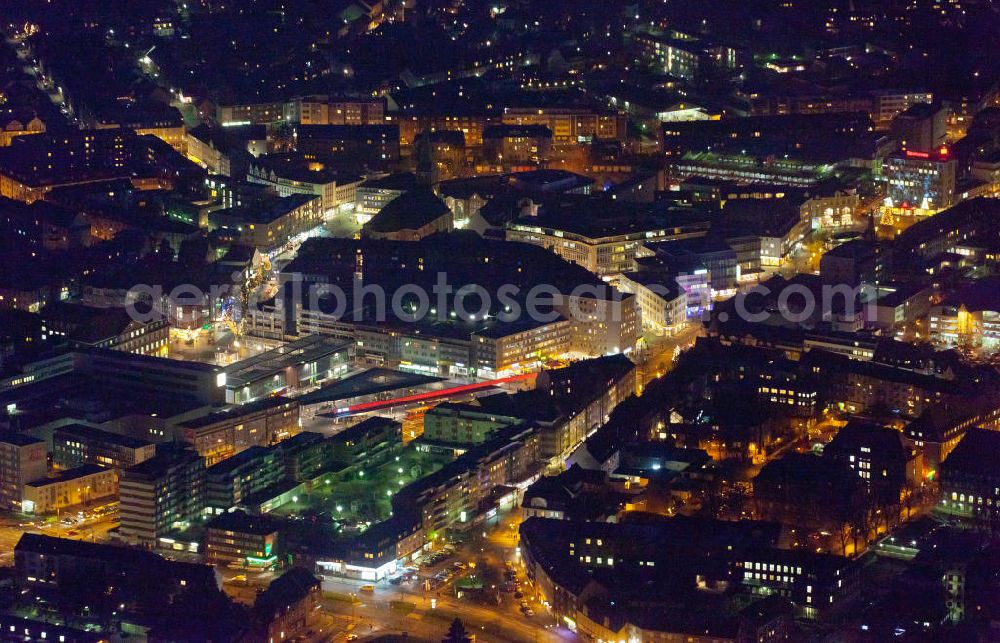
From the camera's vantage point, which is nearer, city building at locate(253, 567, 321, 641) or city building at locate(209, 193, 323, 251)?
city building at locate(253, 567, 321, 641)

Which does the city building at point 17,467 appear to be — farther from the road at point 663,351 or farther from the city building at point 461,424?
the road at point 663,351

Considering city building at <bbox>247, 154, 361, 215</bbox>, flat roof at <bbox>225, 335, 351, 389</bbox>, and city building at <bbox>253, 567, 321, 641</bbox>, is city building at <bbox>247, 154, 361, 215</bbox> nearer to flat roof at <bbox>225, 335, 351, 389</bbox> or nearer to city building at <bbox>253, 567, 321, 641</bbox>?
flat roof at <bbox>225, 335, 351, 389</bbox>

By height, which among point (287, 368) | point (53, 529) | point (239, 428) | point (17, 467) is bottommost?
point (53, 529)

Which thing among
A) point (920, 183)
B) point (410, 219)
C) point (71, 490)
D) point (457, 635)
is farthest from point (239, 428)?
point (920, 183)

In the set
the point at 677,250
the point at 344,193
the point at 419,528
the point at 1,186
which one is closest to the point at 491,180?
the point at 344,193

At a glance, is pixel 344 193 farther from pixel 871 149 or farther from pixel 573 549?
pixel 573 549

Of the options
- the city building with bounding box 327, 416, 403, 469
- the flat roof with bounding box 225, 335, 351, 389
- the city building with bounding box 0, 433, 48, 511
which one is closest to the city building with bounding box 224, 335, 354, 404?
the flat roof with bounding box 225, 335, 351, 389

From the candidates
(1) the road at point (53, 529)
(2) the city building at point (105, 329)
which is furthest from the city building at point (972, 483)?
(2) the city building at point (105, 329)

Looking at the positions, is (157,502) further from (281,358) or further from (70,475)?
(281,358)
